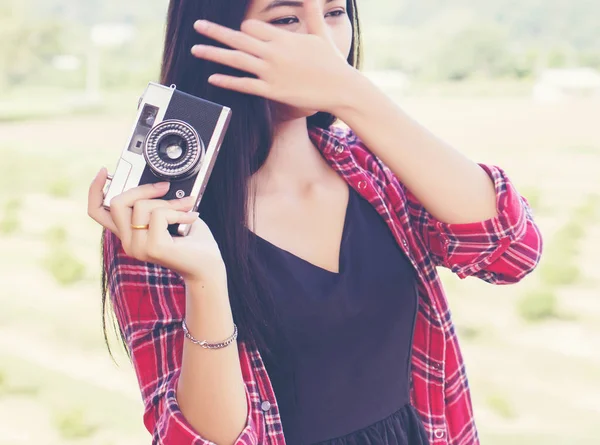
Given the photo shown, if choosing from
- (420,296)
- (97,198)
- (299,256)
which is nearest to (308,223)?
(299,256)

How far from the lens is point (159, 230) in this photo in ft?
1.96

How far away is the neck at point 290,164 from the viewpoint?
2.83 feet

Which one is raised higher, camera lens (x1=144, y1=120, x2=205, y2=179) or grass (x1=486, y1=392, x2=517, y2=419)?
camera lens (x1=144, y1=120, x2=205, y2=179)

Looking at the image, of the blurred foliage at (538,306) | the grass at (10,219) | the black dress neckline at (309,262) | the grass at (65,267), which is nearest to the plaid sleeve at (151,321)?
the black dress neckline at (309,262)

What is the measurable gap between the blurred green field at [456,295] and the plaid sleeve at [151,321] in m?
0.58

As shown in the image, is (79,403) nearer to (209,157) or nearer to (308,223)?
(308,223)

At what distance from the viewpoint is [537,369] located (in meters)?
2.34

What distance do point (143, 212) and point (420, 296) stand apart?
0.39 m

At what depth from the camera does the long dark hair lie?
739 millimetres

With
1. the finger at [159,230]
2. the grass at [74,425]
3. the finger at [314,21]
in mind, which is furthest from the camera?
the grass at [74,425]

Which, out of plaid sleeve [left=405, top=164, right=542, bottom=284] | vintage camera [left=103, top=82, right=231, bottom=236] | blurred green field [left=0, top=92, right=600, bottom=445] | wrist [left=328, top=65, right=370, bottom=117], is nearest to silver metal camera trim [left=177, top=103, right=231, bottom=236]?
vintage camera [left=103, top=82, right=231, bottom=236]

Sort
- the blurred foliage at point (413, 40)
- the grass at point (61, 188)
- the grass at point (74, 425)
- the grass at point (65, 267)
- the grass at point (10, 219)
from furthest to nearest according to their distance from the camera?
the grass at point (61, 188), the grass at point (10, 219), the grass at point (65, 267), the blurred foliage at point (413, 40), the grass at point (74, 425)

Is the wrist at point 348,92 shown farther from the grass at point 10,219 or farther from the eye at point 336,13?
the grass at point 10,219

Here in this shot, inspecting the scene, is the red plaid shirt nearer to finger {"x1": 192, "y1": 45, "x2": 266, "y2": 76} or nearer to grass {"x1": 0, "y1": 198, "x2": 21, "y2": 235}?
finger {"x1": 192, "y1": 45, "x2": 266, "y2": 76}
